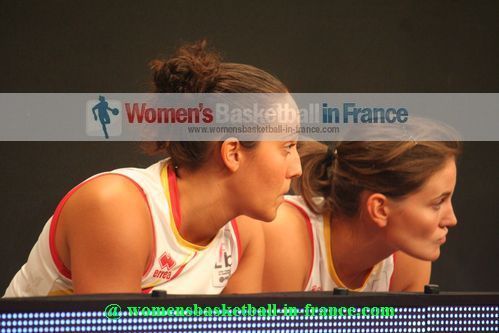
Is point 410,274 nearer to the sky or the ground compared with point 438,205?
nearer to the ground

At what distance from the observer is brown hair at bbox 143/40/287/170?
149 cm

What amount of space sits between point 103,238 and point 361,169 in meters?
0.61

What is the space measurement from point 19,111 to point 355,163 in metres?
0.76

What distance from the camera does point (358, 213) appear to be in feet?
5.51

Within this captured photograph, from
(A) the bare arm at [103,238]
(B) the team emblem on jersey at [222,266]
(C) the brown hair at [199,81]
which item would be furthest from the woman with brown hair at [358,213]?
(A) the bare arm at [103,238]

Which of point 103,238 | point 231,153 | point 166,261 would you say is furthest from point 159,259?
point 231,153

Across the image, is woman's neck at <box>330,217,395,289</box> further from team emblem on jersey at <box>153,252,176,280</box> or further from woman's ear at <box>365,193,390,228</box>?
team emblem on jersey at <box>153,252,176,280</box>

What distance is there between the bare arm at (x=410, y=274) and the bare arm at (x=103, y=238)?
2.25 feet

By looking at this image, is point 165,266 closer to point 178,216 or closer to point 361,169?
point 178,216

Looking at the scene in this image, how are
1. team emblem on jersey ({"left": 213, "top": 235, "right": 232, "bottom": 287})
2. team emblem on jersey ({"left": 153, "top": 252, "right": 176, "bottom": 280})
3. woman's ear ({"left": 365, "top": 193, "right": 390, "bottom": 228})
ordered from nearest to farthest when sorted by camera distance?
team emblem on jersey ({"left": 153, "top": 252, "right": 176, "bottom": 280}), team emblem on jersey ({"left": 213, "top": 235, "right": 232, "bottom": 287}), woman's ear ({"left": 365, "top": 193, "right": 390, "bottom": 228})

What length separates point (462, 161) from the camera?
74.0 inches

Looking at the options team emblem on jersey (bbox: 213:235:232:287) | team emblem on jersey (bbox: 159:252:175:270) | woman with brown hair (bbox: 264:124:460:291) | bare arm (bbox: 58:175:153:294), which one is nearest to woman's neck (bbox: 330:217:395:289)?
woman with brown hair (bbox: 264:124:460:291)

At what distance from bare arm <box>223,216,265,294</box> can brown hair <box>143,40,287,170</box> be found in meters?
0.21

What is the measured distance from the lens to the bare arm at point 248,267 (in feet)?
5.17
